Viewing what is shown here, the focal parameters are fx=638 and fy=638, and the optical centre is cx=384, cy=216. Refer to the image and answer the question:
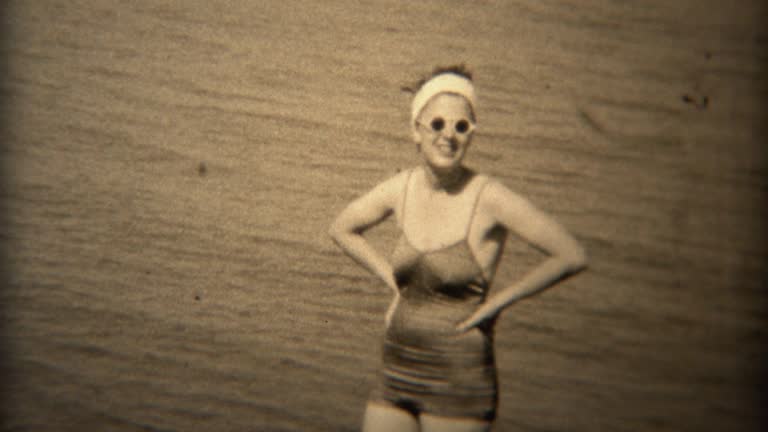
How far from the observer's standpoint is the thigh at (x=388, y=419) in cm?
60

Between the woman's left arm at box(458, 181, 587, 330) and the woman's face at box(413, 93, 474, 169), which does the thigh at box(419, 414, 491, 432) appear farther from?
the woman's face at box(413, 93, 474, 169)

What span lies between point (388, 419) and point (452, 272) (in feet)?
0.52

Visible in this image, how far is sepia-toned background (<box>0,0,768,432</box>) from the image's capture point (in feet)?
2.04

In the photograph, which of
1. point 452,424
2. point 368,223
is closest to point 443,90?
point 368,223

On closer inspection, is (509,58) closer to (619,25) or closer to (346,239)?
(619,25)

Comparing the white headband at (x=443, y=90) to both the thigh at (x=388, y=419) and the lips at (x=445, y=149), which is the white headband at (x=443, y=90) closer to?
the lips at (x=445, y=149)

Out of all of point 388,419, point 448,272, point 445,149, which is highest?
point 445,149

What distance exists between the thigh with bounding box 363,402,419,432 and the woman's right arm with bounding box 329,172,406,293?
0.37 ft

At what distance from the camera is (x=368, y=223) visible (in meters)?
0.63

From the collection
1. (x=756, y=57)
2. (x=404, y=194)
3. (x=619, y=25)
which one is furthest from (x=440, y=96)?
(x=756, y=57)

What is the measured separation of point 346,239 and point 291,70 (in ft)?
0.64

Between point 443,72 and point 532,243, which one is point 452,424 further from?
point 443,72

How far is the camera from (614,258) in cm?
63

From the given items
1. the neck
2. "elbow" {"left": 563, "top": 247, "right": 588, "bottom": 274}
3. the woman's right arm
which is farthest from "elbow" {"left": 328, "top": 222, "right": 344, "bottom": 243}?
"elbow" {"left": 563, "top": 247, "right": 588, "bottom": 274}
